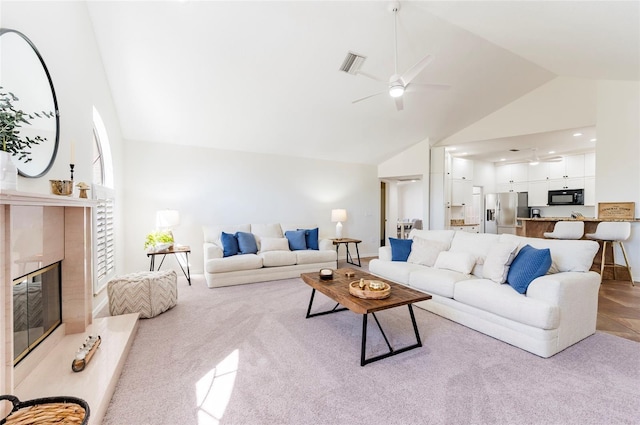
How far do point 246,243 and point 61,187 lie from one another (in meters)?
2.93

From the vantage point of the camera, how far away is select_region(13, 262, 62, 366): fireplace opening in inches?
67.2

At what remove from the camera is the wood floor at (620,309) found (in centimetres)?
270

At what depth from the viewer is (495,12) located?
2.94 m

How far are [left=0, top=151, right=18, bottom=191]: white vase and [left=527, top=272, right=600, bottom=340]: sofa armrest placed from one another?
3.55 metres

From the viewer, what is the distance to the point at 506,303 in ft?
7.87

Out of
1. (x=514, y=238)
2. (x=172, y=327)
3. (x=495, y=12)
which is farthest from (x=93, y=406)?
(x=495, y=12)

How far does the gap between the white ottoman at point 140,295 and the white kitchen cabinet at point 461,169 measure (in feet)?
22.1

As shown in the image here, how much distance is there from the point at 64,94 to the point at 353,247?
18.5ft

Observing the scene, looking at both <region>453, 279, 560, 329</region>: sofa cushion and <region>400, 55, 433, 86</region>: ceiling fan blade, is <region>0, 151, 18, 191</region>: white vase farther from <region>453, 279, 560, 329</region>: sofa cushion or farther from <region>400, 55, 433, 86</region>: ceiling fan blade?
<region>453, 279, 560, 329</region>: sofa cushion

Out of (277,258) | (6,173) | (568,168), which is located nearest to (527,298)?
(277,258)

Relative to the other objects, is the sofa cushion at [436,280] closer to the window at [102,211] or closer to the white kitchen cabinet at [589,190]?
the window at [102,211]

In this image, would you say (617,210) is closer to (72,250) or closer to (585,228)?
(585,228)

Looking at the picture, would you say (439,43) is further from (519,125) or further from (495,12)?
(519,125)

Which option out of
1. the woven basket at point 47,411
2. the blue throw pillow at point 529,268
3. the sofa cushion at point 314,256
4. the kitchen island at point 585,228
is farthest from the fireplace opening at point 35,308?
the kitchen island at point 585,228
